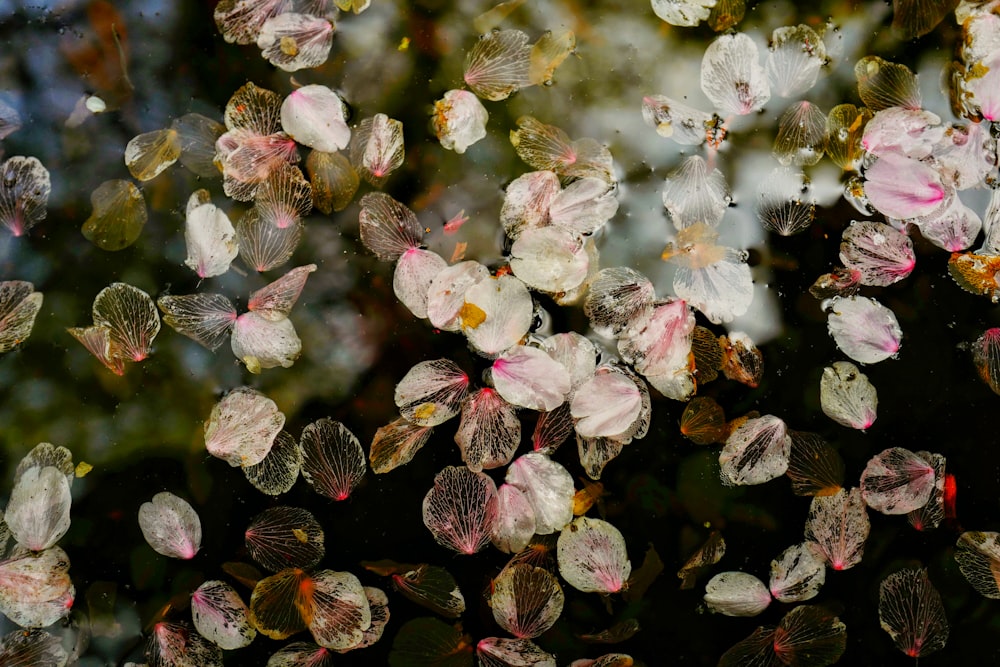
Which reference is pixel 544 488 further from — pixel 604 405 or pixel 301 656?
pixel 301 656

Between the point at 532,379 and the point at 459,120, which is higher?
the point at 459,120

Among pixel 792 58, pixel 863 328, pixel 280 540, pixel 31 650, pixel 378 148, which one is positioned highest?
pixel 792 58

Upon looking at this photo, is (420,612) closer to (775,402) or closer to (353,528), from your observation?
(353,528)

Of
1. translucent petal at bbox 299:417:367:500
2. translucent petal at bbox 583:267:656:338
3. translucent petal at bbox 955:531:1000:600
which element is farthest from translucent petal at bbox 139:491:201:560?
translucent petal at bbox 955:531:1000:600

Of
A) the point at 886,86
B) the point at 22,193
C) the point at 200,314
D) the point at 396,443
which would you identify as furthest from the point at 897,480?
the point at 22,193

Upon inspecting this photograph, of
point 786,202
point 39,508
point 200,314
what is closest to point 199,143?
point 200,314

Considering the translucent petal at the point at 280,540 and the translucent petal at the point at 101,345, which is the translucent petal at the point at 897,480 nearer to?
the translucent petal at the point at 280,540
